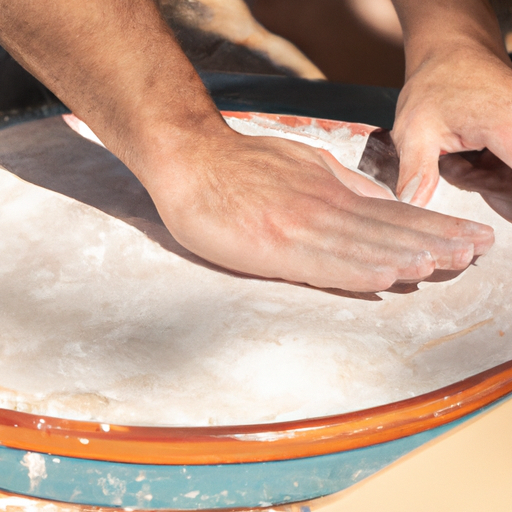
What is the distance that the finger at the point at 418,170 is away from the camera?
0.51 m

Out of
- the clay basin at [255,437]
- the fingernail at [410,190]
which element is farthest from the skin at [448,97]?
A: the clay basin at [255,437]

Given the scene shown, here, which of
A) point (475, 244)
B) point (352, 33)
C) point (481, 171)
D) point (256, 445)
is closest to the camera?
point (256, 445)

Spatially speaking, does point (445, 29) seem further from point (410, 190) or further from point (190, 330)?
point (190, 330)

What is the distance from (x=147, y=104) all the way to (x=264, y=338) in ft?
0.74

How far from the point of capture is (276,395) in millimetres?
336

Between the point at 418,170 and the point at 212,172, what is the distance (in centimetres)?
19

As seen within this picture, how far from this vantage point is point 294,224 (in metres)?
0.44

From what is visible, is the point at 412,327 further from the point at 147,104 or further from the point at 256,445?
the point at 147,104

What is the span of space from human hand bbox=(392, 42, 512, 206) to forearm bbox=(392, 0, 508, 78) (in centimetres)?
2

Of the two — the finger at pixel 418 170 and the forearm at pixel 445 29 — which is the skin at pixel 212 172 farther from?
the forearm at pixel 445 29

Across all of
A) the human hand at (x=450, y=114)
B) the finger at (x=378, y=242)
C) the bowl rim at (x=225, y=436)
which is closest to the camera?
the bowl rim at (x=225, y=436)

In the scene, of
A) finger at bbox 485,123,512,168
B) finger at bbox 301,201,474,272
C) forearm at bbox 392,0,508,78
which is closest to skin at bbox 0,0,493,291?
finger at bbox 301,201,474,272

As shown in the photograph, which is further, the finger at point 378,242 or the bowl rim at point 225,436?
the finger at point 378,242

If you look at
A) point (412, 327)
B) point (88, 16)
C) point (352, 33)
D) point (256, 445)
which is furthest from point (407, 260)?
point (352, 33)
